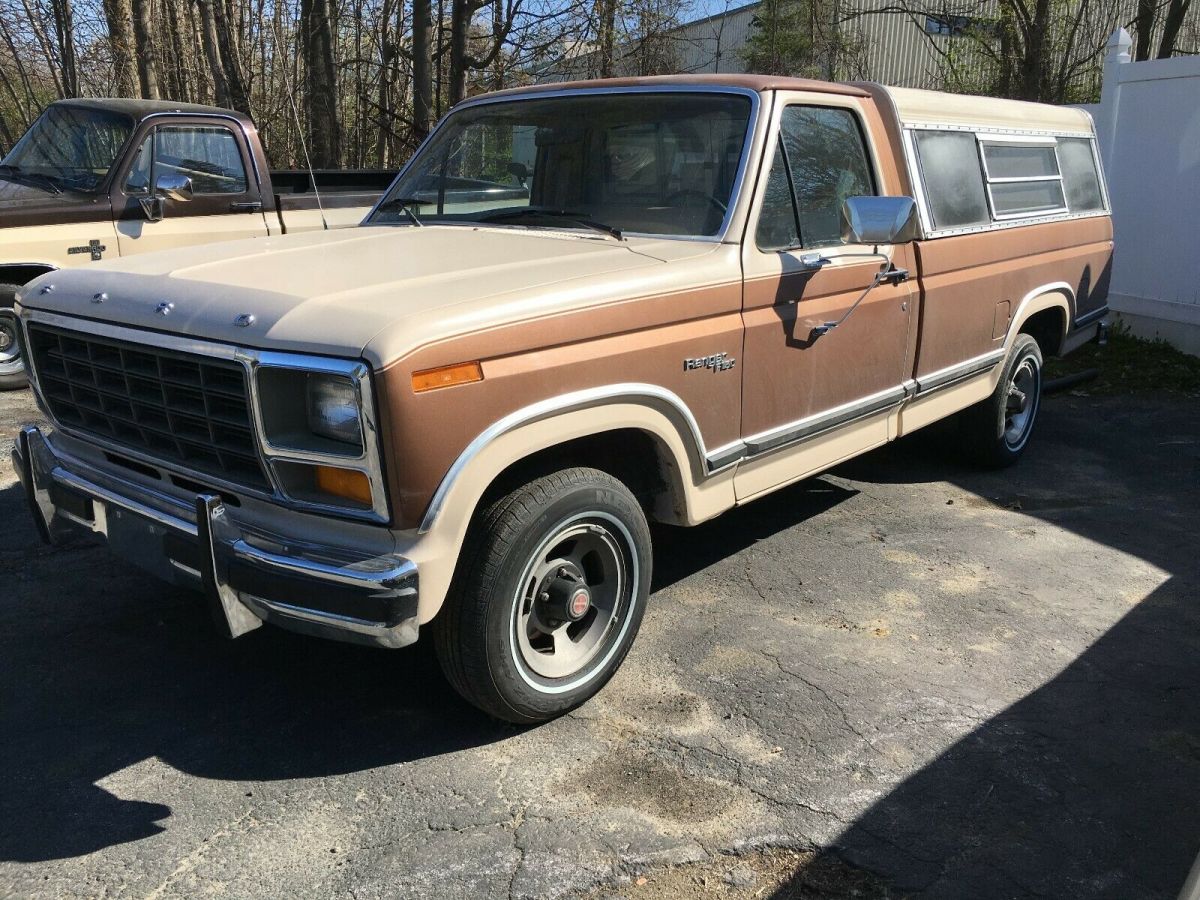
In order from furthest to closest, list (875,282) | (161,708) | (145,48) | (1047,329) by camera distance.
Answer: (145,48), (1047,329), (875,282), (161,708)

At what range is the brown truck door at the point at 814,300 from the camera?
3.91m

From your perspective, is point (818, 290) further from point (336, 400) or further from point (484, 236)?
point (336, 400)

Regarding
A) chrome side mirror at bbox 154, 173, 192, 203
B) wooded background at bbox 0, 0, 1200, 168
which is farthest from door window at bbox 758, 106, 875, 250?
wooded background at bbox 0, 0, 1200, 168

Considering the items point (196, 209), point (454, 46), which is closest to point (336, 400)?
point (196, 209)

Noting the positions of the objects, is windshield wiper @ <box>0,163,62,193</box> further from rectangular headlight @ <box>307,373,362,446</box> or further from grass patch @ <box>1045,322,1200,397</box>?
grass patch @ <box>1045,322,1200,397</box>

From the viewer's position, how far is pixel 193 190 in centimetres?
767

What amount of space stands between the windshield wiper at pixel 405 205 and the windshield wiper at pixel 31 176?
3.88 meters

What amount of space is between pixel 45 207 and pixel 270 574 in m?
5.49

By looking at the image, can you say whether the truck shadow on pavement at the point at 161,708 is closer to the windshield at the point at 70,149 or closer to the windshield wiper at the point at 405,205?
the windshield wiper at the point at 405,205

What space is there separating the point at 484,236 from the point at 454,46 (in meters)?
8.25

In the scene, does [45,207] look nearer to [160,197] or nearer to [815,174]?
[160,197]

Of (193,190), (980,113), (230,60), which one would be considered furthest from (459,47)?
(980,113)

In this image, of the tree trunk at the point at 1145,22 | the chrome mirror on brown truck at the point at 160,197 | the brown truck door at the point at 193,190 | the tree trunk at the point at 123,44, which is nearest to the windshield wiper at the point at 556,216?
the chrome mirror on brown truck at the point at 160,197

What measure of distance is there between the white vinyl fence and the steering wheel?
672 centimetres
